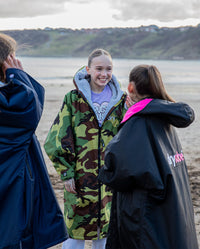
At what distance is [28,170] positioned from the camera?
8.12 feet

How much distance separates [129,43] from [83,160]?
14316 centimetres

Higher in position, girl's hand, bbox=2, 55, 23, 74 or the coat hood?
girl's hand, bbox=2, 55, 23, 74

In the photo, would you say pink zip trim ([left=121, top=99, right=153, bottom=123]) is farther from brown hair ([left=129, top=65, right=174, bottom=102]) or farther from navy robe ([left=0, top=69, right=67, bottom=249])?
navy robe ([left=0, top=69, right=67, bottom=249])

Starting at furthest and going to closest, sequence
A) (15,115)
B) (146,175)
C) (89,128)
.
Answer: (89,128) < (15,115) < (146,175)

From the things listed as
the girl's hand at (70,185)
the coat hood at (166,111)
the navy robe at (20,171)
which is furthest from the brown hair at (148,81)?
the girl's hand at (70,185)

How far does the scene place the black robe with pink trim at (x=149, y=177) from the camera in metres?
2.23

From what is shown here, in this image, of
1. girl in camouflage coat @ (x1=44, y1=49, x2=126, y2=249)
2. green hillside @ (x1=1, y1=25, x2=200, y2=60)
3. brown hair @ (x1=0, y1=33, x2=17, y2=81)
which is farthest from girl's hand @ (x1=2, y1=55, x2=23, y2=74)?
green hillside @ (x1=1, y1=25, x2=200, y2=60)

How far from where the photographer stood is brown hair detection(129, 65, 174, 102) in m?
2.38

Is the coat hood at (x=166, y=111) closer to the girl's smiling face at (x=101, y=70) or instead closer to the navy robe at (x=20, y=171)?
the navy robe at (x=20, y=171)

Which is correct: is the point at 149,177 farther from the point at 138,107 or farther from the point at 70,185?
the point at 70,185

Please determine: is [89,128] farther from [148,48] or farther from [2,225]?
[148,48]

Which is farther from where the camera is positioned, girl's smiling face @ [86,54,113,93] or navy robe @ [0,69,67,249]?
girl's smiling face @ [86,54,113,93]

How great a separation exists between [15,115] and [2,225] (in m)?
0.69

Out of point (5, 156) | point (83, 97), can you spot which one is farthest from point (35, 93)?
point (83, 97)
